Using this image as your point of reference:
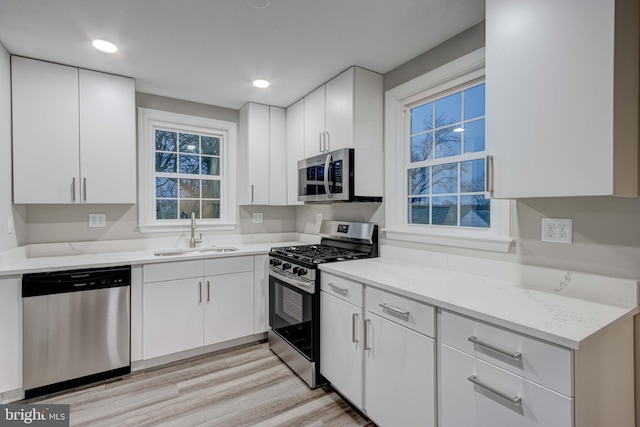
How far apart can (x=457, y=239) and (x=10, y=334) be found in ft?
9.92

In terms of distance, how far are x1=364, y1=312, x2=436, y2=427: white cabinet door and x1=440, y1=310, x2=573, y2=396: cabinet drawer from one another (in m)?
0.16

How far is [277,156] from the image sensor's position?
11.7 ft

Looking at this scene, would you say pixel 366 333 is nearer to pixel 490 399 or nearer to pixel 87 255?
pixel 490 399

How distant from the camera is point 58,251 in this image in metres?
2.75

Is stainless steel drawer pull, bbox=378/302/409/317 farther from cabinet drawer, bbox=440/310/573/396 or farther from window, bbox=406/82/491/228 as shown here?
window, bbox=406/82/491/228

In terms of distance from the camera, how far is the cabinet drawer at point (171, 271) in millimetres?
2570

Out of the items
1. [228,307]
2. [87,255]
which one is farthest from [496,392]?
[87,255]

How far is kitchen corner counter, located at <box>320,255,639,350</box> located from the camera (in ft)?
3.76

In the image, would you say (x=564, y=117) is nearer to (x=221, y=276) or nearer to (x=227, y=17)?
(x=227, y=17)

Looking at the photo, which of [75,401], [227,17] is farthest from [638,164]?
[75,401]

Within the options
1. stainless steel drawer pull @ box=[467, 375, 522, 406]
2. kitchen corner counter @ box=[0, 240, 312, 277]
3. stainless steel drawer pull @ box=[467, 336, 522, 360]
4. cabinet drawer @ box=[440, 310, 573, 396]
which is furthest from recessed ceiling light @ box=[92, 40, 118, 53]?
stainless steel drawer pull @ box=[467, 375, 522, 406]

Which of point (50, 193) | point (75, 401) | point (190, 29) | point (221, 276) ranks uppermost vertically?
point (190, 29)

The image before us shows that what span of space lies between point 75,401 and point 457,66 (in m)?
3.43

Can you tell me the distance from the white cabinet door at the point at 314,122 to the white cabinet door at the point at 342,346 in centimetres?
141
